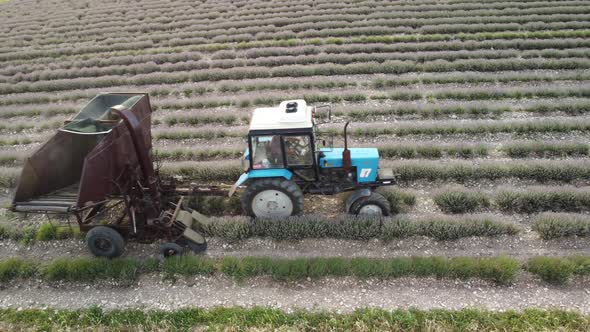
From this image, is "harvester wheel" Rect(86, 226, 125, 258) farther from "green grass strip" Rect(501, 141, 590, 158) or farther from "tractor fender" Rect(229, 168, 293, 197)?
"green grass strip" Rect(501, 141, 590, 158)

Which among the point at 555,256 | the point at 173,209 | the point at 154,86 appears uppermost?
the point at 154,86

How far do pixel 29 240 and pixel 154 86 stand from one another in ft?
33.0

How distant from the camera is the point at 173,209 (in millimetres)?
9070

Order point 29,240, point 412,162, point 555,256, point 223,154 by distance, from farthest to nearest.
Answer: point 223,154 → point 412,162 → point 29,240 → point 555,256

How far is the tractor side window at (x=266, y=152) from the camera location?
8.45 meters

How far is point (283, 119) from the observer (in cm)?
840

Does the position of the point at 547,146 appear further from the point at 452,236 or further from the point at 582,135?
the point at 452,236

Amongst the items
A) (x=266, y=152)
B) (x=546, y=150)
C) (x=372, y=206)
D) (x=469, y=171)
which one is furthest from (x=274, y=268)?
(x=546, y=150)

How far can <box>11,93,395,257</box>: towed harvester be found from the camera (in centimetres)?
802

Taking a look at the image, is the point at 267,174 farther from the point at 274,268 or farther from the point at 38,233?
the point at 38,233

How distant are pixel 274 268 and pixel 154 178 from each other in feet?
11.3

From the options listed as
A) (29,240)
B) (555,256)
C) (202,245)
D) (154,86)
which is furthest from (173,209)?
(154,86)

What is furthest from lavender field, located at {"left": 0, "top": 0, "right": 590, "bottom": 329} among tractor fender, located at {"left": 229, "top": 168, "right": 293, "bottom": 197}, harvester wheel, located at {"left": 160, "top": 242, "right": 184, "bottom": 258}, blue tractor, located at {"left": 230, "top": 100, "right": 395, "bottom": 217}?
tractor fender, located at {"left": 229, "top": 168, "right": 293, "bottom": 197}

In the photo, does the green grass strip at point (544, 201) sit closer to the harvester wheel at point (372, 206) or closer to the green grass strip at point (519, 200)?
the green grass strip at point (519, 200)
